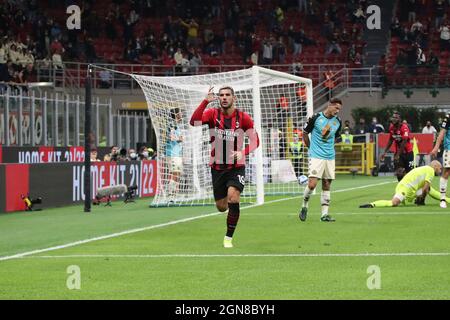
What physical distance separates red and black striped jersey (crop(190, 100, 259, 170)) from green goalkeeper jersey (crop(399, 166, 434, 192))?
7716 mm

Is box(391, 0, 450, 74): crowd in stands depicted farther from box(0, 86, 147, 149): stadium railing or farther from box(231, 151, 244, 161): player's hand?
box(231, 151, 244, 161): player's hand

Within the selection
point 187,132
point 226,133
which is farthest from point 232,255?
point 187,132

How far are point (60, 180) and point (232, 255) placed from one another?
12796 mm

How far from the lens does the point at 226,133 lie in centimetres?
1492

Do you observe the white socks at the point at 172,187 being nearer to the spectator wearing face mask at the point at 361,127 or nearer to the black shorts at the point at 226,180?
the black shorts at the point at 226,180

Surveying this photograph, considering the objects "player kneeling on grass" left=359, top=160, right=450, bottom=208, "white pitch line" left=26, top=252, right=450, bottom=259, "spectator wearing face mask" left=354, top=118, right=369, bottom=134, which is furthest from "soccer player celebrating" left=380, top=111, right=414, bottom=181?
"spectator wearing face mask" left=354, top=118, right=369, bottom=134

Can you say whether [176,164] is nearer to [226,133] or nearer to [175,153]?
[175,153]

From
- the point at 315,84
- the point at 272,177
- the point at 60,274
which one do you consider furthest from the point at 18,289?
the point at 315,84

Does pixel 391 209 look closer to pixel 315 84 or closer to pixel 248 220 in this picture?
pixel 248 220

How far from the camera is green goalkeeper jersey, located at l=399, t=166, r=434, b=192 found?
21922 millimetres

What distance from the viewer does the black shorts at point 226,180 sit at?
48.1ft

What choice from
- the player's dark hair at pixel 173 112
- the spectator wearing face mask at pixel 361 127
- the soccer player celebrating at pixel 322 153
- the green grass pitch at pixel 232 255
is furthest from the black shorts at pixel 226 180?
the spectator wearing face mask at pixel 361 127

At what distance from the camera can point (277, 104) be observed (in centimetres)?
3150
